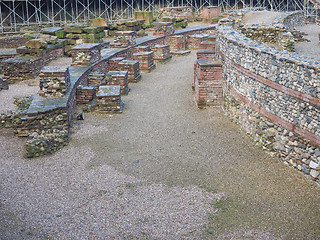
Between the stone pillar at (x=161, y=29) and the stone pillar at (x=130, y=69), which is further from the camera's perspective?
the stone pillar at (x=161, y=29)

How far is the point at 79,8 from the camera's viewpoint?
24188mm

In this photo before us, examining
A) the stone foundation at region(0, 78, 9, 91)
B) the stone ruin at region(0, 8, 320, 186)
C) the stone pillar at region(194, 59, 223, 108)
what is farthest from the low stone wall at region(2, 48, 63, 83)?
the stone pillar at region(194, 59, 223, 108)

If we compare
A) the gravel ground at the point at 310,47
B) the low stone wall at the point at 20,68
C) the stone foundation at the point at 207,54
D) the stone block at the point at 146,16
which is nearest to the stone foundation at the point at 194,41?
the stone block at the point at 146,16

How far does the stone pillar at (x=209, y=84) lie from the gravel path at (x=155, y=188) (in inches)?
46.1

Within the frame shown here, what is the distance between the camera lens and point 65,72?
8.58 metres

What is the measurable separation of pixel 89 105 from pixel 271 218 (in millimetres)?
5791

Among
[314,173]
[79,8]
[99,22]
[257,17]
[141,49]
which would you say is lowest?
[314,173]

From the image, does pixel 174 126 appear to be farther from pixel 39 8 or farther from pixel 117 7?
pixel 117 7

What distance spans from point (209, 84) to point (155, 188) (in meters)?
4.40

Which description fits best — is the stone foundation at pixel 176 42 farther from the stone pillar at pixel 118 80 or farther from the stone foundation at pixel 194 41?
the stone pillar at pixel 118 80

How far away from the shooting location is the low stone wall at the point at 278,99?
19.0ft

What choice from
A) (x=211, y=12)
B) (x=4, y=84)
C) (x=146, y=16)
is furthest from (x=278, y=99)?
(x=211, y=12)

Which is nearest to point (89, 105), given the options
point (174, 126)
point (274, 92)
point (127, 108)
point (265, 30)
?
point (127, 108)

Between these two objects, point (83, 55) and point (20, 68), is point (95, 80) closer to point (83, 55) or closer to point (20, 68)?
point (83, 55)
